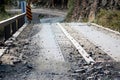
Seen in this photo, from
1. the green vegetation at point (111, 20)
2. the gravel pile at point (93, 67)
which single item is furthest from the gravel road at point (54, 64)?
the green vegetation at point (111, 20)

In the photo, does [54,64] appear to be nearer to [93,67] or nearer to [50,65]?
[50,65]

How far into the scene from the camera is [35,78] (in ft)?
24.7

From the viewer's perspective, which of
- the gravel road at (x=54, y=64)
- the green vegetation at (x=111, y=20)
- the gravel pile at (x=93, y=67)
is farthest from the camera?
the green vegetation at (x=111, y=20)

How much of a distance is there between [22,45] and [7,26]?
2.06m

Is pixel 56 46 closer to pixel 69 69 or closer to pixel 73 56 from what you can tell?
pixel 73 56

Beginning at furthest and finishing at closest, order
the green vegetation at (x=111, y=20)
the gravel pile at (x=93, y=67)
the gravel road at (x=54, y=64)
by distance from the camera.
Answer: the green vegetation at (x=111, y=20) < the gravel road at (x=54, y=64) < the gravel pile at (x=93, y=67)

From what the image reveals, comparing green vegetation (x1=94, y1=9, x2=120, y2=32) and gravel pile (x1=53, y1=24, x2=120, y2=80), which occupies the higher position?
gravel pile (x1=53, y1=24, x2=120, y2=80)

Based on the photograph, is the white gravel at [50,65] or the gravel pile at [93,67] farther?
the white gravel at [50,65]

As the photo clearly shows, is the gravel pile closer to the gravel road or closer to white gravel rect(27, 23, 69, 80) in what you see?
the gravel road

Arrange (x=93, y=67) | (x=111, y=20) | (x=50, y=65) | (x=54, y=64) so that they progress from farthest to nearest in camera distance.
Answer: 1. (x=111, y=20)
2. (x=54, y=64)
3. (x=50, y=65)
4. (x=93, y=67)

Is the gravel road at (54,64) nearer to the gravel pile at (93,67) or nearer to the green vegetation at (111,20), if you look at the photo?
the gravel pile at (93,67)

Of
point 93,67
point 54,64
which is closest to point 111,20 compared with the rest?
point 54,64

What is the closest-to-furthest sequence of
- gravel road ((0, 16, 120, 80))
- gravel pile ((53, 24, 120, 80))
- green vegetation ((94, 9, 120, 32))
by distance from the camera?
gravel pile ((53, 24, 120, 80)) < gravel road ((0, 16, 120, 80)) < green vegetation ((94, 9, 120, 32))

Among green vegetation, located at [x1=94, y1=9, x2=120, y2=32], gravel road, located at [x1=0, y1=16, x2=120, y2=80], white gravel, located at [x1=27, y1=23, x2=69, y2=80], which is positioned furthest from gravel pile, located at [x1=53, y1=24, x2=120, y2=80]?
green vegetation, located at [x1=94, y1=9, x2=120, y2=32]
